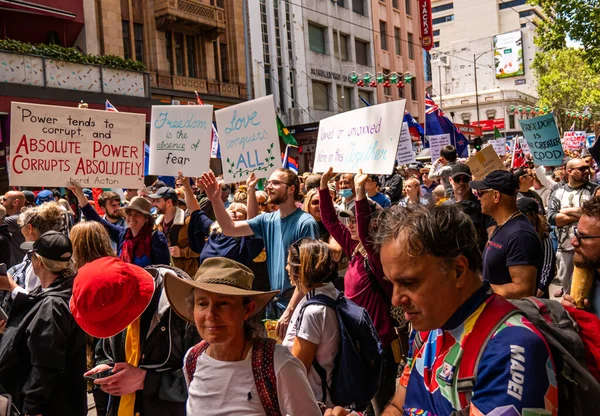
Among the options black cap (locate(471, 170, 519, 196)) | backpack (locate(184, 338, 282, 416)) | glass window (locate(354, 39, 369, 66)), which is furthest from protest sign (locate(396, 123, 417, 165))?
glass window (locate(354, 39, 369, 66))

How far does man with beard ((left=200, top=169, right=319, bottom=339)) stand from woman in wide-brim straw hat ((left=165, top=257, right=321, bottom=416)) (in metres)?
1.81

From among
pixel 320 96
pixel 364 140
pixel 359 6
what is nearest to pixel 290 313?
pixel 364 140

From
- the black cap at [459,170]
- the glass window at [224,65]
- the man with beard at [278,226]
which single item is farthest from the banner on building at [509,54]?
the man with beard at [278,226]

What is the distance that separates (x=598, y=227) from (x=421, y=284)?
1.45 meters

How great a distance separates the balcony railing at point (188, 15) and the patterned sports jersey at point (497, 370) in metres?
22.3

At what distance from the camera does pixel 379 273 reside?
3.82 meters

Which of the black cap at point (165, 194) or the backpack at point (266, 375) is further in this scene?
the black cap at point (165, 194)

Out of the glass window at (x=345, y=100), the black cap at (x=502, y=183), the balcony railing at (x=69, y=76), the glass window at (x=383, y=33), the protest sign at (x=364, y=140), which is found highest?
the glass window at (x=383, y=33)

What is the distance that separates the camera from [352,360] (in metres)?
2.93

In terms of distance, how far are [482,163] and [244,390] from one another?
15.0ft

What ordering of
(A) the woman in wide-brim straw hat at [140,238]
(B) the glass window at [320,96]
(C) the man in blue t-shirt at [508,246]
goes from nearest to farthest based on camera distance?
1. (C) the man in blue t-shirt at [508,246]
2. (A) the woman in wide-brim straw hat at [140,238]
3. (B) the glass window at [320,96]

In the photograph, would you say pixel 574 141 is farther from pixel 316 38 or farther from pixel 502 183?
pixel 502 183

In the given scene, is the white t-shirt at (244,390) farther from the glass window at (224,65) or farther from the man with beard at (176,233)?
the glass window at (224,65)

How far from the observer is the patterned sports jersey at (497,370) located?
1369mm
